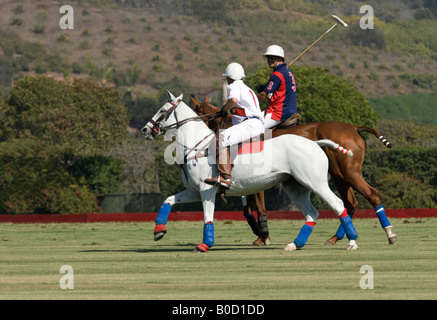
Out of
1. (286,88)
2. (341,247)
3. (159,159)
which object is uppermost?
(159,159)

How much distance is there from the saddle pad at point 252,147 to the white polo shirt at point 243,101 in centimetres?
43

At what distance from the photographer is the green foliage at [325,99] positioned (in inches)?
1930

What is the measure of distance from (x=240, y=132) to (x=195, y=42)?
11754cm

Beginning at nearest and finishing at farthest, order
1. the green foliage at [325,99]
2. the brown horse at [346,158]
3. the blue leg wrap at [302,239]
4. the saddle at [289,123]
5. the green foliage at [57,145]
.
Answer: the blue leg wrap at [302,239] → the brown horse at [346,158] → the saddle at [289,123] → the green foliage at [57,145] → the green foliage at [325,99]

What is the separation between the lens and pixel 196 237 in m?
17.6

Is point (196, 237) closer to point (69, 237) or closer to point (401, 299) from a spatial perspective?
point (69, 237)

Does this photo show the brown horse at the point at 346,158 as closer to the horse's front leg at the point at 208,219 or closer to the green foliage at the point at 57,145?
the horse's front leg at the point at 208,219

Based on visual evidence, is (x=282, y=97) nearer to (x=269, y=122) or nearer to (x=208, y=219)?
(x=269, y=122)

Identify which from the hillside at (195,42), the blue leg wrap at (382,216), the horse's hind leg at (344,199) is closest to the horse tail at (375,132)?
the horse's hind leg at (344,199)

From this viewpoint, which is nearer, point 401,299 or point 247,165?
point 401,299

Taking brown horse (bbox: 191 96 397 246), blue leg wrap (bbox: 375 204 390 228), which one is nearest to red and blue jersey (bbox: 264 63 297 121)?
brown horse (bbox: 191 96 397 246)

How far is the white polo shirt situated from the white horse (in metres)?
0.48
